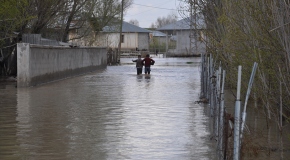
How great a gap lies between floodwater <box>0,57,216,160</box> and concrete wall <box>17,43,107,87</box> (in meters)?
1.99

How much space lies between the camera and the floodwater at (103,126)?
11.5 meters

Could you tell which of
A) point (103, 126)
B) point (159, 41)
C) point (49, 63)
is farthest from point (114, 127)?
point (159, 41)

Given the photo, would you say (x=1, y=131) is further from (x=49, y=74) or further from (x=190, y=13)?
(x=49, y=74)

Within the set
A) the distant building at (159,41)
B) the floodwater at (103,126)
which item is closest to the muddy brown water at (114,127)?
the floodwater at (103,126)

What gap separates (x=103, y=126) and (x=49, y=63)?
55.2 ft

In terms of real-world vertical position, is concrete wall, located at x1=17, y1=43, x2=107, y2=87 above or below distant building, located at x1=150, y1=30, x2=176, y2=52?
below

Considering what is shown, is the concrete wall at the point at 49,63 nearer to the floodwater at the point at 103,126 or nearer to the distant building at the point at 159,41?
the floodwater at the point at 103,126

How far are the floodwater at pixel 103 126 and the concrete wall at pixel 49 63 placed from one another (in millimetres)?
1986

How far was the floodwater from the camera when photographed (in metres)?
11.5

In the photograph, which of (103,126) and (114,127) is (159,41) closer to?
(103,126)

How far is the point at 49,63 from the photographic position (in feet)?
102

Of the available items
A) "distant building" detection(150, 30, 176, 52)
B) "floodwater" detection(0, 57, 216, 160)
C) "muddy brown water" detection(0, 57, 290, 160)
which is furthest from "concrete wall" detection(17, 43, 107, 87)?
"distant building" detection(150, 30, 176, 52)

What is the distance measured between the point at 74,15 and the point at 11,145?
32.2 meters

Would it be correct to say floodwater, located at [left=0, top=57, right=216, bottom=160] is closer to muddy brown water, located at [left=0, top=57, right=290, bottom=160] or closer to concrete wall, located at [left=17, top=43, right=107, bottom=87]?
muddy brown water, located at [left=0, top=57, right=290, bottom=160]
